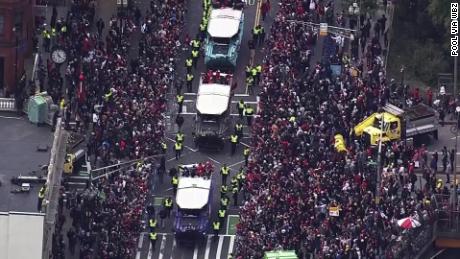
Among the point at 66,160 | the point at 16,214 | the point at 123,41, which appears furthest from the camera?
the point at 123,41

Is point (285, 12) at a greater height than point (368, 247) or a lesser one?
greater

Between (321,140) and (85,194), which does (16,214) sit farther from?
(321,140)

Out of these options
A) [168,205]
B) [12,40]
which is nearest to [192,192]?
[168,205]

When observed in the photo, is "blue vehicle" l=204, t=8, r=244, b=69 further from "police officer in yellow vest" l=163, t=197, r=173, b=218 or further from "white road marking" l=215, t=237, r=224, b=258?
"white road marking" l=215, t=237, r=224, b=258

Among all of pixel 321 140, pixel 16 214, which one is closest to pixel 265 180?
pixel 321 140

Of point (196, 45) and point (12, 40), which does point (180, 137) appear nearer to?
point (196, 45)

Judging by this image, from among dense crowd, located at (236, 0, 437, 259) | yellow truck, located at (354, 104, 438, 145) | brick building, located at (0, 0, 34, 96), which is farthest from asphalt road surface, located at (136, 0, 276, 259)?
brick building, located at (0, 0, 34, 96)
